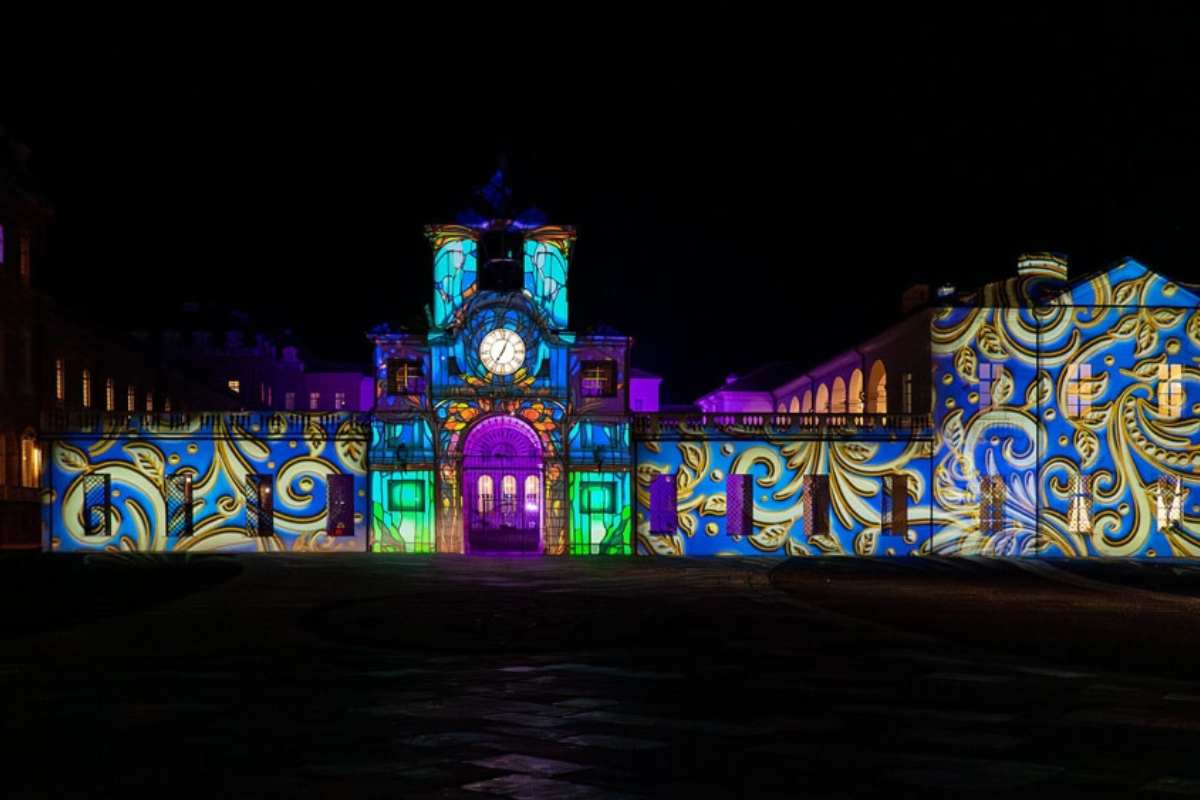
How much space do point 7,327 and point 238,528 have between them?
390 inches

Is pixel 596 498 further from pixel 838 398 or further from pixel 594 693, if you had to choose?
pixel 594 693

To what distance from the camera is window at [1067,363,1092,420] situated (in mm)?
45125

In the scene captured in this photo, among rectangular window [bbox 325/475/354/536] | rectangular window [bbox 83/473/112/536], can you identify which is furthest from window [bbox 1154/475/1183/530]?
rectangular window [bbox 83/473/112/536]

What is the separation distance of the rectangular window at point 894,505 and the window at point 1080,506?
5.29m

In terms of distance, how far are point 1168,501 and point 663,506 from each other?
658 inches

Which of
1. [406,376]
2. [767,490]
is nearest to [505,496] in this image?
[406,376]

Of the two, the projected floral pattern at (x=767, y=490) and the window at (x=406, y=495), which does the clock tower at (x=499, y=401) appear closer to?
the window at (x=406, y=495)

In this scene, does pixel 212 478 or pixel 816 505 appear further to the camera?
pixel 816 505

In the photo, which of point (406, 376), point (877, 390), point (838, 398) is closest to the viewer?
point (406, 376)

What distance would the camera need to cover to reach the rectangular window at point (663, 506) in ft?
153

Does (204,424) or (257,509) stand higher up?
(204,424)

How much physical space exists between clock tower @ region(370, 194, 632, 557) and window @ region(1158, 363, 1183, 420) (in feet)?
58.1

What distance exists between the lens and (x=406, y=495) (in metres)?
46.0

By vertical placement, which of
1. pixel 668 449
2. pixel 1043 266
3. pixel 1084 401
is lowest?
pixel 668 449
